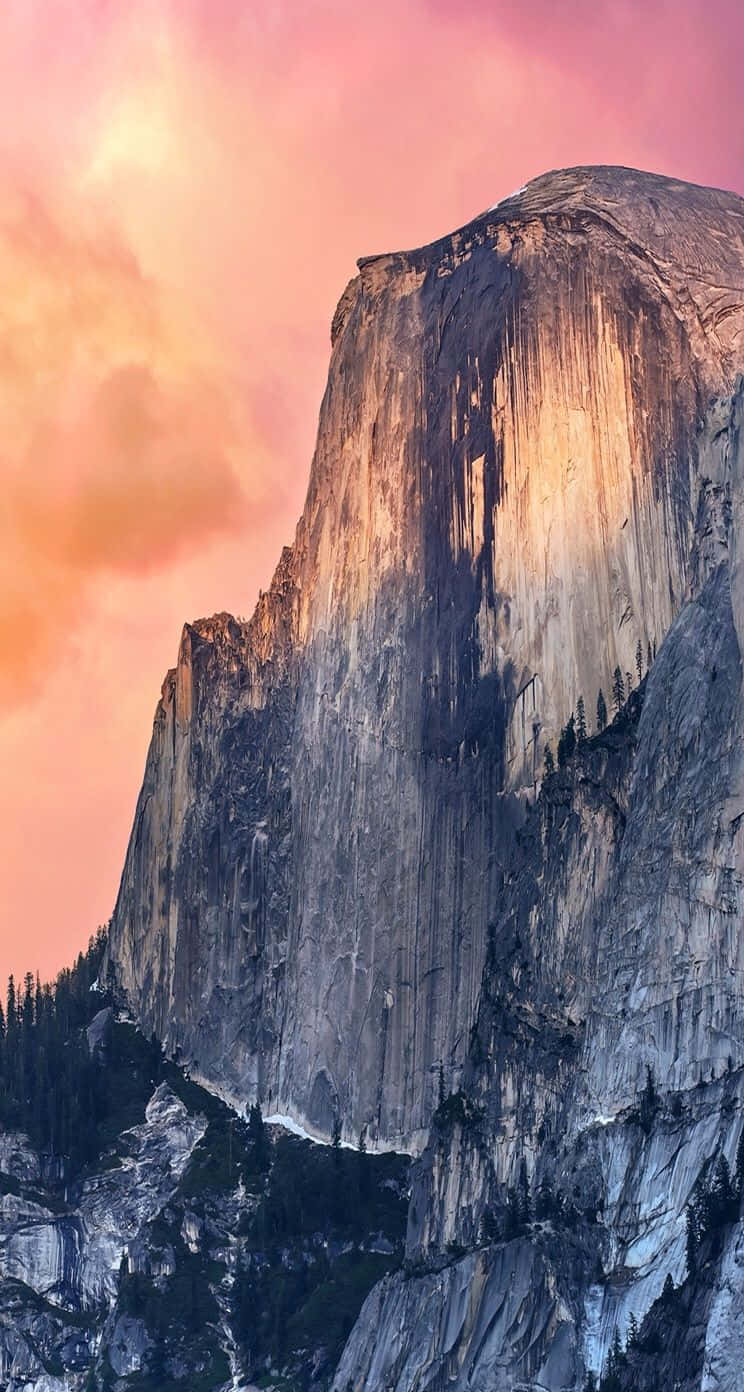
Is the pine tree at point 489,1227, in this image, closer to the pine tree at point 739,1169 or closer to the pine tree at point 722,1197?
the pine tree at point 722,1197

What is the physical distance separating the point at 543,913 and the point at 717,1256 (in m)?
40.9

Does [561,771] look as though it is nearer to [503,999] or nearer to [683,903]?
[503,999]

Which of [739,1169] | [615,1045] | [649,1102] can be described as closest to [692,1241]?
[739,1169]

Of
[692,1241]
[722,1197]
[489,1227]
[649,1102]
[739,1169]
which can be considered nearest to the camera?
[722,1197]

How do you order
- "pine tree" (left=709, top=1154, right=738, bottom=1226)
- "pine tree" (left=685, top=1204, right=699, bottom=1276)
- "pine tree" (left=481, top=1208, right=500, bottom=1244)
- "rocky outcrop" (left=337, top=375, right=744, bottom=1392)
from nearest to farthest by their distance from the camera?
1. "pine tree" (left=709, top=1154, right=738, bottom=1226)
2. "pine tree" (left=685, top=1204, right=699, bottom=1276)
3. "rocky outcrop" (left=337, top=375, right=744, bottom=1392)
4. "pine tree" (left=481, top=1208, right=500, bottom=1244)

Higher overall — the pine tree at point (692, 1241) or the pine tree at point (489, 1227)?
the pine tree at point (489, 1227)

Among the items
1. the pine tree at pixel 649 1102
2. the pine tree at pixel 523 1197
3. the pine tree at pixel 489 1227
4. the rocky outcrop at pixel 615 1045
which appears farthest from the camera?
the pine tree at pixel 489 1227

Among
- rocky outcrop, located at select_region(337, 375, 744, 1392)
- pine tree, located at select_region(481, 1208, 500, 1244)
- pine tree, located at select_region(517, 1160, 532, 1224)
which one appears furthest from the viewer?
pine tree, located at select_region(481, 1208, 500, 1244)

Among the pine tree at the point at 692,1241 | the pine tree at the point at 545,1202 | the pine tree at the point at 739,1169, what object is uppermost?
the pine tree at the point at 545,1202

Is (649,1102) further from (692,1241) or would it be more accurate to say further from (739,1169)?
(692,1241)

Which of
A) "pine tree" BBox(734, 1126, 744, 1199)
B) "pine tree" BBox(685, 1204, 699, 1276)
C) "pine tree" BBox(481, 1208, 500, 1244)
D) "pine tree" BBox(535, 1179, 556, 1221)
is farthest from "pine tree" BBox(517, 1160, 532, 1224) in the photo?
"pine tree" BBox(734, 1126, 744, 1199)

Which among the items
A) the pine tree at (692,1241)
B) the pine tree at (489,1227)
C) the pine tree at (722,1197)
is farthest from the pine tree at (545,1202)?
the pine tree at (722,1197)

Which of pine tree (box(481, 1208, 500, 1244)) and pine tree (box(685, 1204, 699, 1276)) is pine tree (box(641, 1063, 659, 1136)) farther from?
pine tree (box(481, 1208, 500, 1244))

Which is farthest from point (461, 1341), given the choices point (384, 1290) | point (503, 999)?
point (503, 999)
